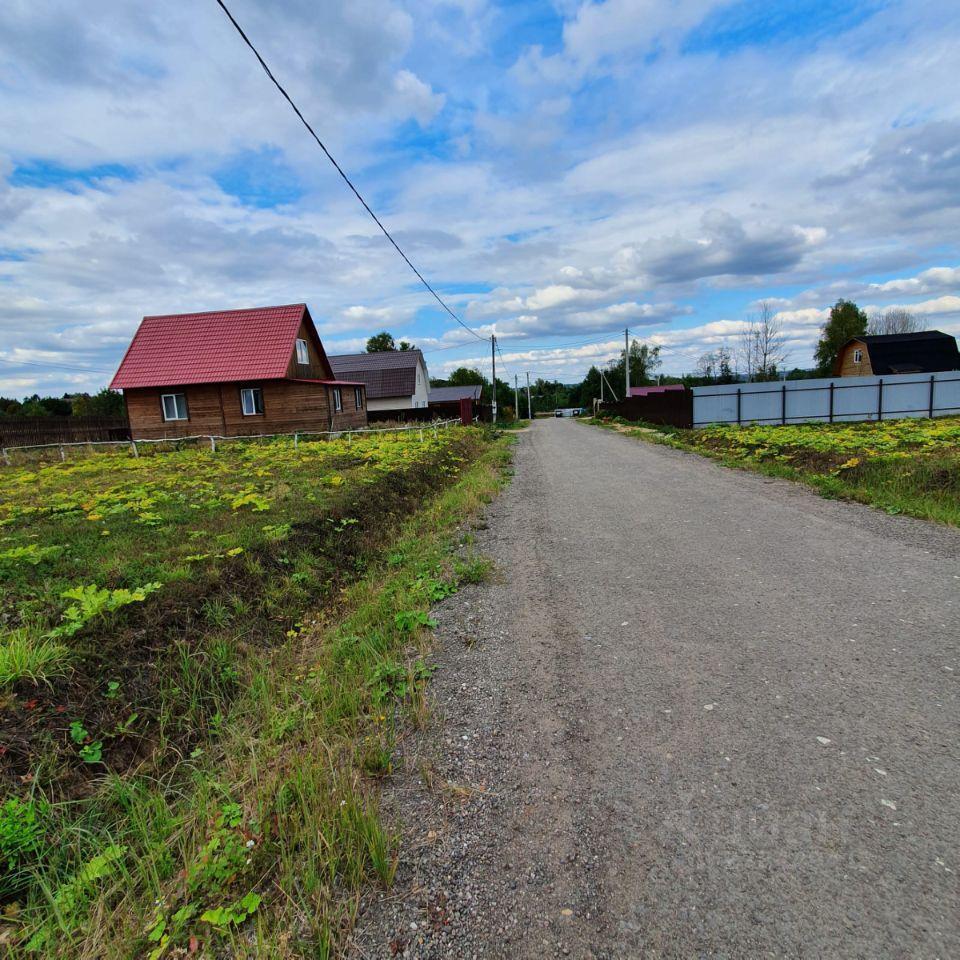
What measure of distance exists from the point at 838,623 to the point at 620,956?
3100 mm

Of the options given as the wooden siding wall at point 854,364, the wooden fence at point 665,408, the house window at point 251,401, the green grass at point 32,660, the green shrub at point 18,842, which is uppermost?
the wooden siding wall at point 854,364

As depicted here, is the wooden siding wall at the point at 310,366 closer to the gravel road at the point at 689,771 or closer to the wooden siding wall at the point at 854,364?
the gravel road at the point at 689,771

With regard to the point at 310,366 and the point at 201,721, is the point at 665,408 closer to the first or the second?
the point at 310,366

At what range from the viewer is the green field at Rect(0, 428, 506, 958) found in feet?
6.83

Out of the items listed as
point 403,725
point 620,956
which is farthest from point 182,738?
point 620,956

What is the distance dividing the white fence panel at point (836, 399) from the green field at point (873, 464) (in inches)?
334

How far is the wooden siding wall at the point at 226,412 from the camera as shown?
24500 millimetres

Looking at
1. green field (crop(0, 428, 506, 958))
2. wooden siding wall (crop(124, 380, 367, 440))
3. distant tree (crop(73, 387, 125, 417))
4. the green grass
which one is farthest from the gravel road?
distant tree (crop(73, 387, 125, 417))

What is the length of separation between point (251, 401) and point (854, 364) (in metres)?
47.9

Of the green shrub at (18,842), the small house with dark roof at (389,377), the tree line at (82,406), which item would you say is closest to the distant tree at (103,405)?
the tree line at (82,406)

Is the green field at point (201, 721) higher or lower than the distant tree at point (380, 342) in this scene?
lower

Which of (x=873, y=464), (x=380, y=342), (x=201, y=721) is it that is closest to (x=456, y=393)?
(x=380, y=342)

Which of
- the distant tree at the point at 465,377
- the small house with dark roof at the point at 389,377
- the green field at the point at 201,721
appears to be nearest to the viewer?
the green field at the point at 201,721

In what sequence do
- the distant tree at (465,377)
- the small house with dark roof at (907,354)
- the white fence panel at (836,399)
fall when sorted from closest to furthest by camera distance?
the white fence panel at (836,399) < the small house with dark roof at (907,354) < the distant tree at (465,377)
